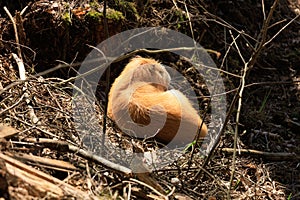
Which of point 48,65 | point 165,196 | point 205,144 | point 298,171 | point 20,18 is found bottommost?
point 298,171

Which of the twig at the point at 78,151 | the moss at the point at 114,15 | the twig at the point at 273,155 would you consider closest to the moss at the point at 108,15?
the moss at the point at 114,15

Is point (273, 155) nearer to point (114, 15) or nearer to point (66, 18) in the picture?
point (114, 15)

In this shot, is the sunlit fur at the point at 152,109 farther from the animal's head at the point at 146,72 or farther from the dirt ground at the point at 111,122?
the dirt ground at the point at 111,122

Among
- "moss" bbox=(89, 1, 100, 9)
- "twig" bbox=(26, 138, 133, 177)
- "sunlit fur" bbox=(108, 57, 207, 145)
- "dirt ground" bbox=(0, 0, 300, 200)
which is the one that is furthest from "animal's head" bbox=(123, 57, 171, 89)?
"twig" bbox=(26, 138, 133, 177)

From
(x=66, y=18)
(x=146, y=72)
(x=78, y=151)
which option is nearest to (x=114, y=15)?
(x=66, y=18)

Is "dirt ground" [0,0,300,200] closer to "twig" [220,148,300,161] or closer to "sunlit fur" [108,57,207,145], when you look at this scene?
"twig" [220,148,300,161]

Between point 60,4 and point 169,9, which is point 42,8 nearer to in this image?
point 60,4

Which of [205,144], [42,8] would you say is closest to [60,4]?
[42,8]
